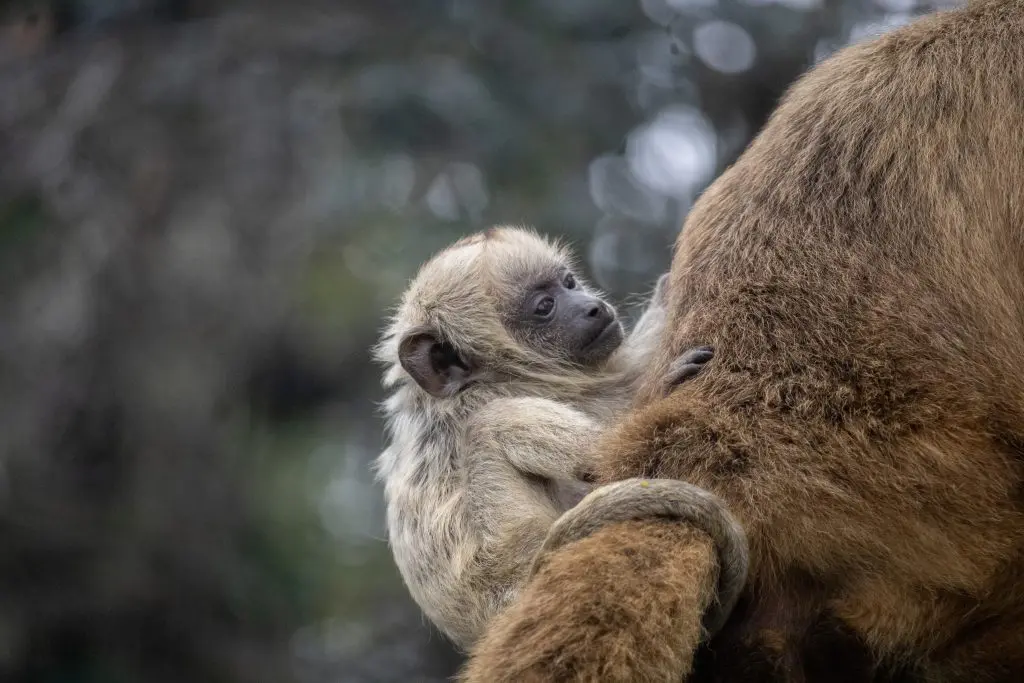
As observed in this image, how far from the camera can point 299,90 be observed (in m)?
9.95

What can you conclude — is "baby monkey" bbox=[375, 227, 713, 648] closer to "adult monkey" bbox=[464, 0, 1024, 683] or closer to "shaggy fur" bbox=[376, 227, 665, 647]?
"shaggy fur" bbox=[376, 227, 665, 647]

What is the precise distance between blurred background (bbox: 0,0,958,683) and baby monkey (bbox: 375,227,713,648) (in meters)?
3.68

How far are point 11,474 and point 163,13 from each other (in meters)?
4.00

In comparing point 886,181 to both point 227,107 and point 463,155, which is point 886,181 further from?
point 227,107

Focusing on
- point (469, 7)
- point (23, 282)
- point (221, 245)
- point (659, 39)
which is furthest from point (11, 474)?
point (659, 39)

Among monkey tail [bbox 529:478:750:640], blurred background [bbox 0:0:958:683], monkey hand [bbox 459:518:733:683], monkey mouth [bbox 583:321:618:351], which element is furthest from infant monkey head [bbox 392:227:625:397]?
blurred background [bbox 0:0:958:683]

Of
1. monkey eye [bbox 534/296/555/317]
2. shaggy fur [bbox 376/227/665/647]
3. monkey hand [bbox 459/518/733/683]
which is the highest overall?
monkey eye [bbox 534/296/555/317]

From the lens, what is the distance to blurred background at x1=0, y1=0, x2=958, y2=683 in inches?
367

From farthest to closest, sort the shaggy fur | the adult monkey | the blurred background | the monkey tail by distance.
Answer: the blurred background
the shaggy fur
the adult monkey
the monkey tail

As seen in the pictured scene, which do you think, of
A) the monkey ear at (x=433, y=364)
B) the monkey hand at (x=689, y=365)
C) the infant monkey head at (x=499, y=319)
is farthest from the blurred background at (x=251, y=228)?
the monkey hand at (x=689, y=365)

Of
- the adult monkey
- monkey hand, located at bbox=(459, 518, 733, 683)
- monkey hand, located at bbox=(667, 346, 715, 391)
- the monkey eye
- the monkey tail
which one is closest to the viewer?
monkey hand, located at bbox=(459, 518, 733, 683)

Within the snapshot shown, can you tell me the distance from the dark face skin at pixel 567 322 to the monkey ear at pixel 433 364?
33 centimetres

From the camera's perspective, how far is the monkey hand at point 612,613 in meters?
2.88

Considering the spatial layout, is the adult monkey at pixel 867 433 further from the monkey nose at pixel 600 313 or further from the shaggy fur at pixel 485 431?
the monkey nose at pixel 600 313
